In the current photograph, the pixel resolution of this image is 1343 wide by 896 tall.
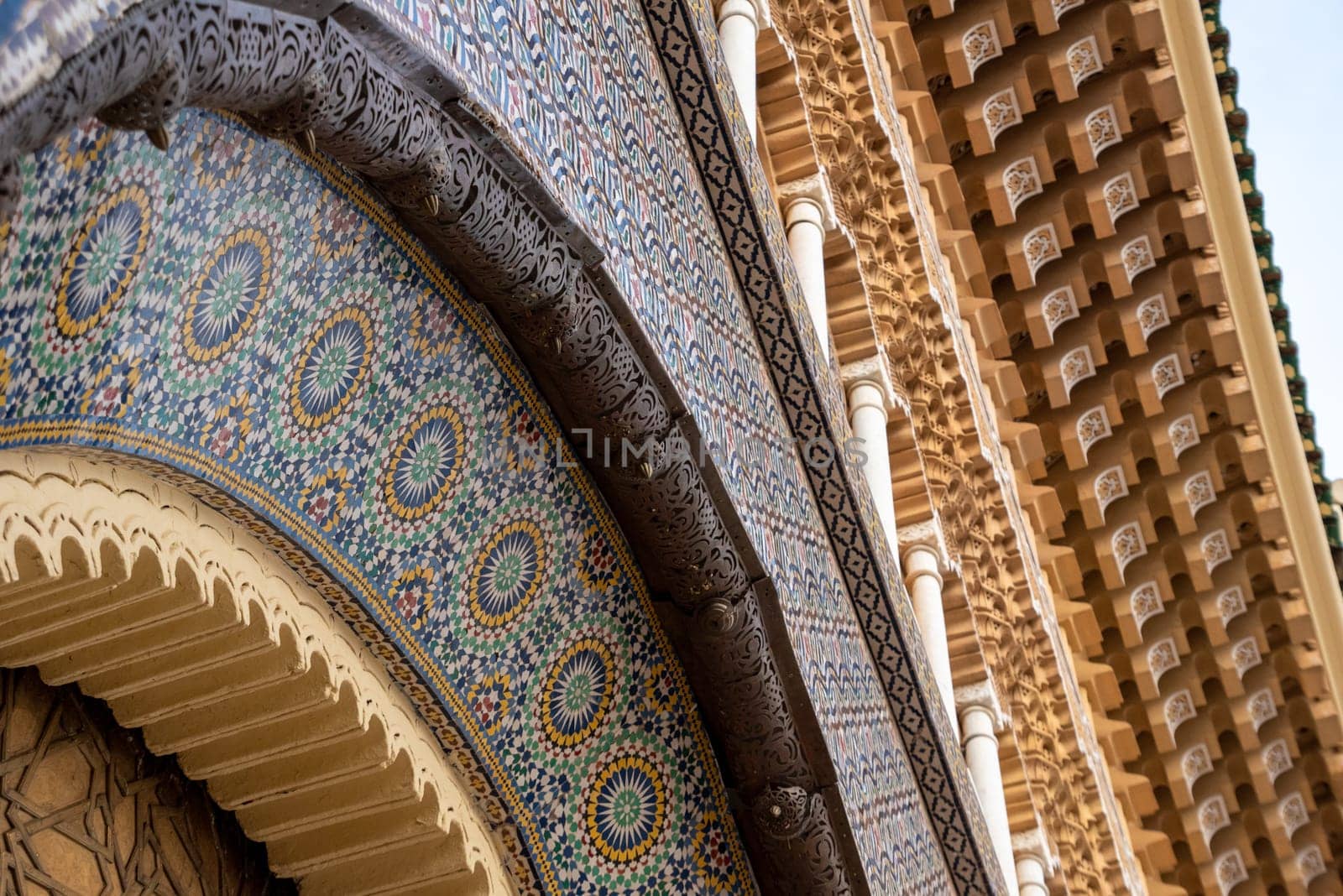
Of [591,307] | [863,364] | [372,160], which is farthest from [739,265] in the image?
[863,364]

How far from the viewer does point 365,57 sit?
1404 mm

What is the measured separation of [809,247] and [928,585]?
0.80 m

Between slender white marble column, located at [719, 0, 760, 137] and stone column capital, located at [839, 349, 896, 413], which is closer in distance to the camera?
slender white marble column, located at [719, 0, 760, 137]

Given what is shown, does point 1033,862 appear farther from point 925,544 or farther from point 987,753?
point 925,544

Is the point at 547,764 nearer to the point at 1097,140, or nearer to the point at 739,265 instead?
the point at 739,265

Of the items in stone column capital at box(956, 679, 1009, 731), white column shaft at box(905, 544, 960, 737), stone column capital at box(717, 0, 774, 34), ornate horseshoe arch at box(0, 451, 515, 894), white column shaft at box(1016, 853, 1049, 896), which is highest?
stone column capital at box(717, 0, 774, 34)

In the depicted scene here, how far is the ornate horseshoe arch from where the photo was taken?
1454 mm

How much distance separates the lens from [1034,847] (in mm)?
3777

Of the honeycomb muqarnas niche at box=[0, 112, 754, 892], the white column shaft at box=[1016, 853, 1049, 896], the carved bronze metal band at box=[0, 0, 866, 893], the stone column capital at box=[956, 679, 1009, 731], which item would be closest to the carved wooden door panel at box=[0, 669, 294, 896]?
the honeycomb muqarnas niche at box=[0, 112, 754, 892]

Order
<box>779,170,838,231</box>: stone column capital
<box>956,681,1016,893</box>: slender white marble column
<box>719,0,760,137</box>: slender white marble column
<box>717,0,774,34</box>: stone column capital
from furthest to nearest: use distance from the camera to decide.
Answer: <box>956,681,1016,893</box>: slender white marble column, <box>779,170,838,231</box>: stone column capital, <box>717,0,774,34</box>: stone column capital, <box>719,0,760,137</box>: slender white marble column

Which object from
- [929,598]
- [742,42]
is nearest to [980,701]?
[929,598]

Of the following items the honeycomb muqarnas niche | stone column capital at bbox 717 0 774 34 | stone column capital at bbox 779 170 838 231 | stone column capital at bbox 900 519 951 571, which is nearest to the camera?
the honeycomb muqarnas niche

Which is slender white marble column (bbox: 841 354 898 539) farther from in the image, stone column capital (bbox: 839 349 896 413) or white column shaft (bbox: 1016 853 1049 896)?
white column shaft (bbox: 1016 853 1049 896)

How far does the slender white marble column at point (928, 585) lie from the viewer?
340 cm
